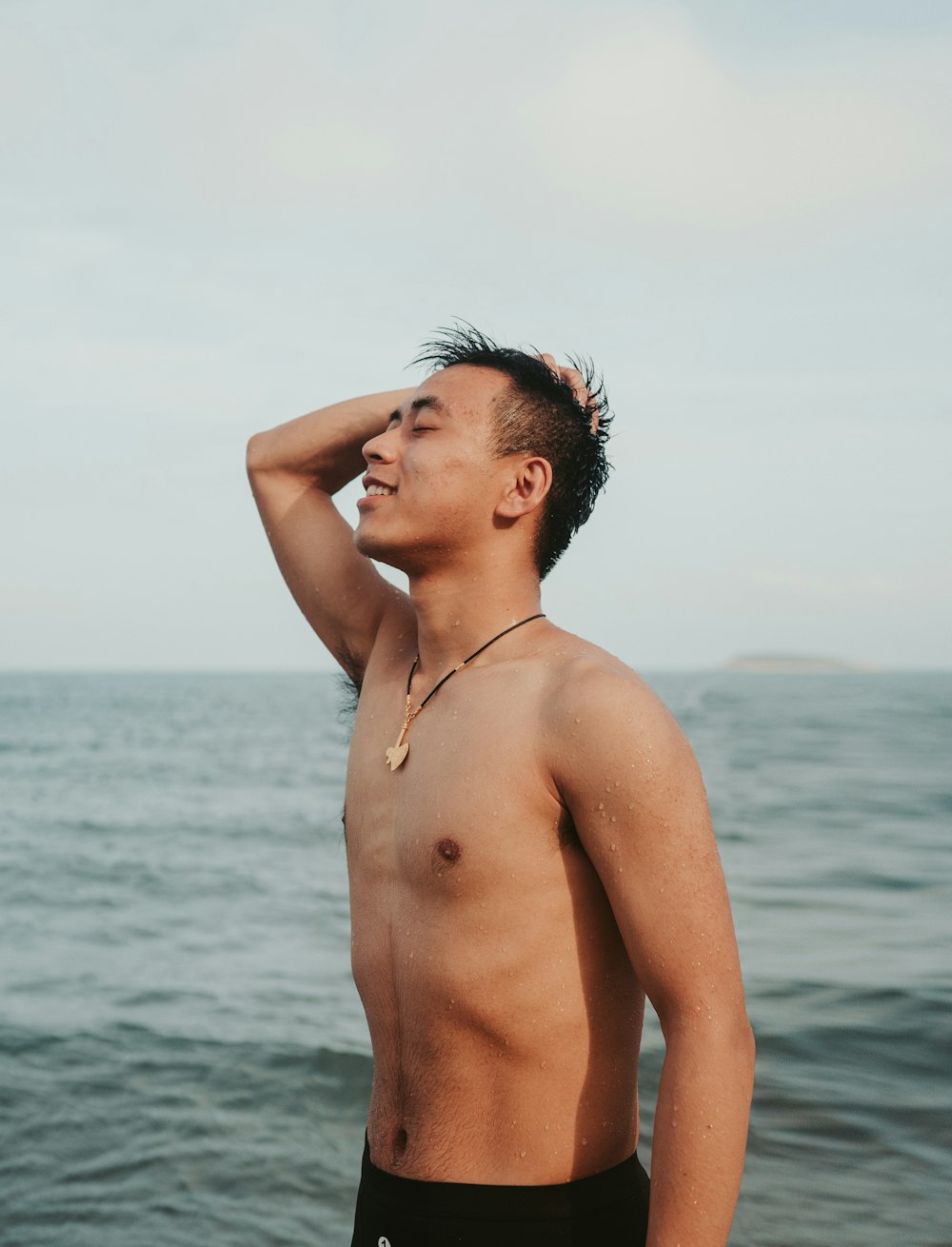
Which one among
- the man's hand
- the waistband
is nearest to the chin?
the man's hand

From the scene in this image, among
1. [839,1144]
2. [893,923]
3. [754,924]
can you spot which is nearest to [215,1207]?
[839,1144]

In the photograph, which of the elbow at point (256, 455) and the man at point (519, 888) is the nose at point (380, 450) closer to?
the man at point (519, 888)

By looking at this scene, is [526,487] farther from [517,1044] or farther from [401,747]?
[517,1044]

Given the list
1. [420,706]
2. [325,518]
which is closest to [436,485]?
[420,706]

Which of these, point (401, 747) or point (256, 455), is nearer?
point (401, 747)

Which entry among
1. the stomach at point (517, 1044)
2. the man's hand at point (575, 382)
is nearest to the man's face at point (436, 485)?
the man's hand at point (575, 382)

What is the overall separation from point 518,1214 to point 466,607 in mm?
1096

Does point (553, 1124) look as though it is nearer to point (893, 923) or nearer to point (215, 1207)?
point (215, 1207)

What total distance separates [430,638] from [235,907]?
10.8 metres

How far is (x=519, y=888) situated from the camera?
215cm

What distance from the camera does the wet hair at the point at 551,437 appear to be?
2576 mm

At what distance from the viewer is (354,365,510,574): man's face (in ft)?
8.17

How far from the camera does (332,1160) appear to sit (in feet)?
20.4

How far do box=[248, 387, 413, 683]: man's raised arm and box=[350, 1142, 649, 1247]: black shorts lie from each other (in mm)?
1206
